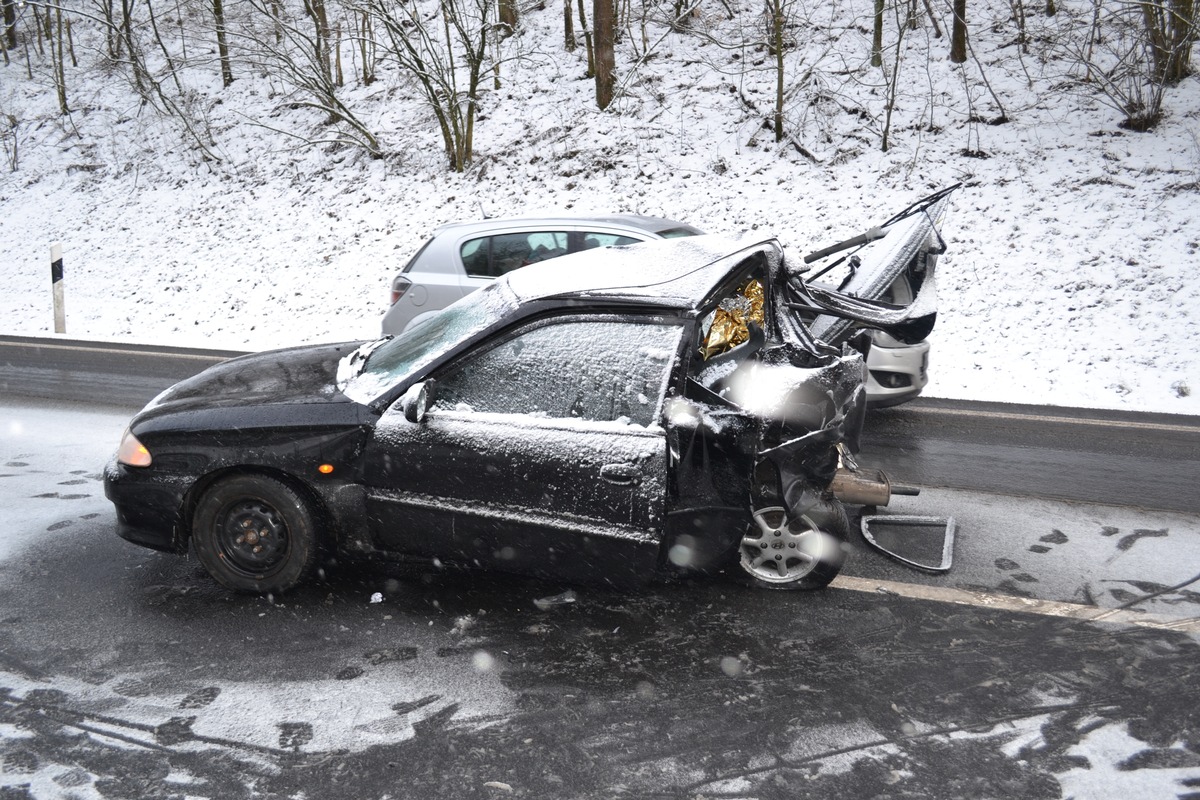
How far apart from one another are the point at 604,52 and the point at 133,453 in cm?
1383

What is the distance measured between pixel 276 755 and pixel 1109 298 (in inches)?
422

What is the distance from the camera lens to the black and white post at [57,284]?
12.7 metres

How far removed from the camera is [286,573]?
13.8 ft

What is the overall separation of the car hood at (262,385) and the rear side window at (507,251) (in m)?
3.13

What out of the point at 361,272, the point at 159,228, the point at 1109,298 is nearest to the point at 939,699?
the point at 1109,298

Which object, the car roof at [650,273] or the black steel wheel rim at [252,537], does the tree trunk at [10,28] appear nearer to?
the black steel wheel rim at [252,537]

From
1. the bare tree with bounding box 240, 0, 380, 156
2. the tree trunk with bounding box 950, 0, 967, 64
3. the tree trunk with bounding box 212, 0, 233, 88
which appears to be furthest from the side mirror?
the tree trunk with bounding box 212, 0, 233, 88

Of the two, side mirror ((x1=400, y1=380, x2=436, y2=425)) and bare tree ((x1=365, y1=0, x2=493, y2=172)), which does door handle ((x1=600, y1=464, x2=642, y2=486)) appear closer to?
side mirror ((x1=400, y1=380, x2=436, y2=425))

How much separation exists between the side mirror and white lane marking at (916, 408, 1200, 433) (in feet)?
17.7

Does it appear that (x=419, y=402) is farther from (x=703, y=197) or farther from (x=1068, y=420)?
(x=703, y=197)

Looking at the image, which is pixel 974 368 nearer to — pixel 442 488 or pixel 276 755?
pixel 442 488

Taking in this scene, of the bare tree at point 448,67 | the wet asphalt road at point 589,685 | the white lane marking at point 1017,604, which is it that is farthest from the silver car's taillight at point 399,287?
the bare tree at point 448,67

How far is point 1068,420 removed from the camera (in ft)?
25.5

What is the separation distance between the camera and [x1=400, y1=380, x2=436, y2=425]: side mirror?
3.92 meters
